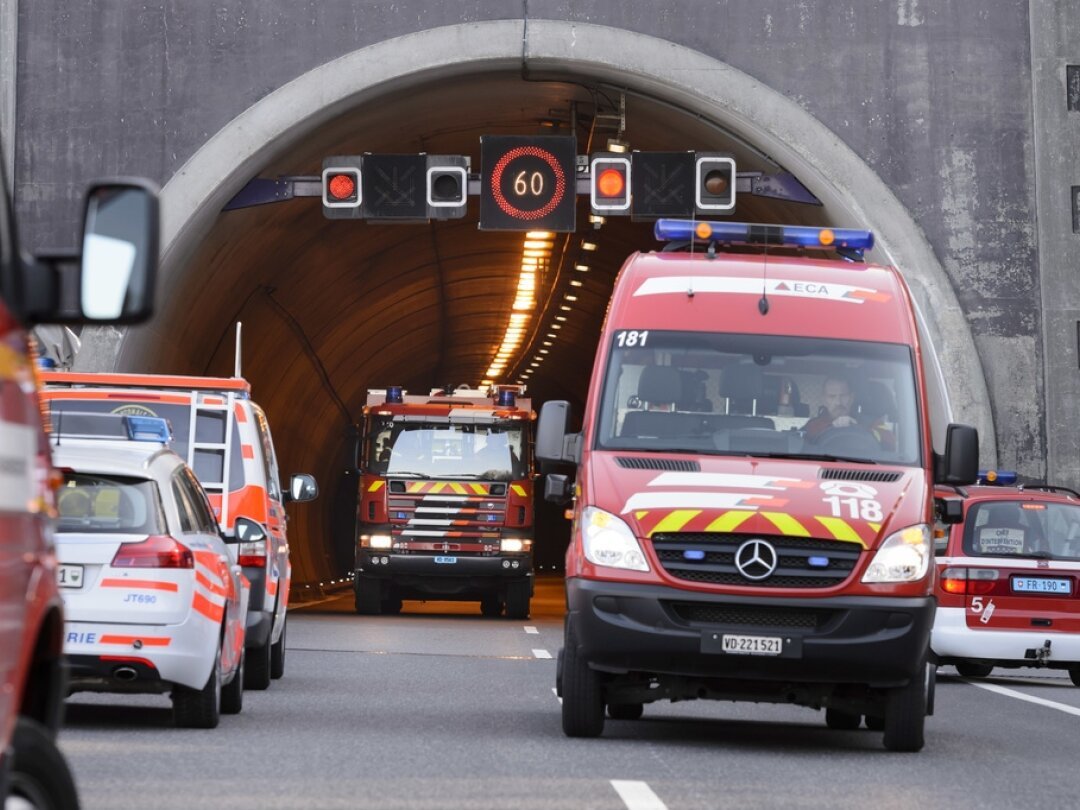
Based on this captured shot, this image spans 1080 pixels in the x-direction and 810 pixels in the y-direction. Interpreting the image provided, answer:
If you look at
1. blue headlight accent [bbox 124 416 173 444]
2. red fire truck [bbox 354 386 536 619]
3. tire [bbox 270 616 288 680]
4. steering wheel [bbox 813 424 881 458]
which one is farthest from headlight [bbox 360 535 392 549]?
steering wheel [bbox 813 424 881 458]

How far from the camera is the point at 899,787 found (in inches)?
419

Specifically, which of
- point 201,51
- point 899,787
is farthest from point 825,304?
point 201,51

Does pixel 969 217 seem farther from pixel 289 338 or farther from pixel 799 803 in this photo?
pixel 799 803

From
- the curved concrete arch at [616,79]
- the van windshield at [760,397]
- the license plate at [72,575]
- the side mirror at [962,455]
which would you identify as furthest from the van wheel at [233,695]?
the curved concrete arch at [616,79]

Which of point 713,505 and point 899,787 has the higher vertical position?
point 713,505

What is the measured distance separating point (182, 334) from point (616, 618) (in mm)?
19105

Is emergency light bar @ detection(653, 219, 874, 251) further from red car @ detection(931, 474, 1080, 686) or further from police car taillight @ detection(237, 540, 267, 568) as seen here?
red car @ detection(931, 474, 1080, 686)

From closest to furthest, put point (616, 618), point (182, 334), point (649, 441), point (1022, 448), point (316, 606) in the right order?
1. point (616, 618)
2. point (649, 441)
3. point (1022, 448)
4. point (182, 334)
5. point (316, 606)

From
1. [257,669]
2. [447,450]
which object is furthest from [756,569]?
[447,450]

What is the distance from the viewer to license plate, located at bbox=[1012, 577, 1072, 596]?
18672 mm

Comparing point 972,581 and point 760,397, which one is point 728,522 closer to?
point 760,397

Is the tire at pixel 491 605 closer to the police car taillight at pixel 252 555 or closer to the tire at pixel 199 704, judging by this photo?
the police car taillight at pixel 252 555

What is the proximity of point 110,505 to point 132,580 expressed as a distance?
0.47m

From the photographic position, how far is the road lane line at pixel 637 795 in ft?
31.1
